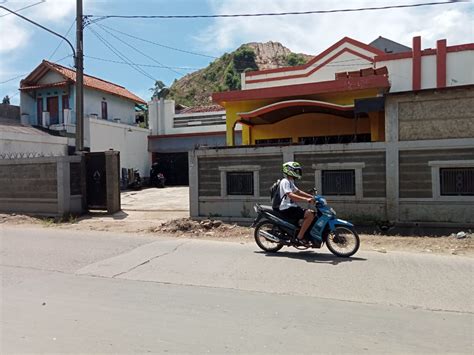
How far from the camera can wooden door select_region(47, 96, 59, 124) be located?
89.9 feet

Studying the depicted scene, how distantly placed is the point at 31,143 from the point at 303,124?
13935 millimetres

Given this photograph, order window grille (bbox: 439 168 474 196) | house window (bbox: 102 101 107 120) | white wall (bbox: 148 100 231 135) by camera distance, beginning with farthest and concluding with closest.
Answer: white wall (bbox: 148 100 231 135), house window (bbox: 102 101 107 120), window grille (bbox: 439 168 474 196)

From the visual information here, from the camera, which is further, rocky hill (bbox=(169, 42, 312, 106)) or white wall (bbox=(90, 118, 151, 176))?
rocky hill (bbox=(169, 42, 312, 106))

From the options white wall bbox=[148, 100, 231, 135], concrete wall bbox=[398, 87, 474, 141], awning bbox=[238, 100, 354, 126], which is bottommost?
concrete wall bbox=[398, 87, 474, 141]

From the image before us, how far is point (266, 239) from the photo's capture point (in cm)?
829

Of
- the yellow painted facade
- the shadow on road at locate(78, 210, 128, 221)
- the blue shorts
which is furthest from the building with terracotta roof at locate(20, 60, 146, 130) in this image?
the blue shorts

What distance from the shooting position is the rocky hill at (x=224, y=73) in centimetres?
6538

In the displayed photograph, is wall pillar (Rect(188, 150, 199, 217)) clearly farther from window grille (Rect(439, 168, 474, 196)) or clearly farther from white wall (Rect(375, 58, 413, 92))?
white wall (Rect(375, 58, 413, 92))

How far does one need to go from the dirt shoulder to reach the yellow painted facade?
5.11 metres

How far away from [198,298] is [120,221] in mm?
8701

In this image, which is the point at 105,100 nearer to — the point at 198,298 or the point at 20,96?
the point at 20,96

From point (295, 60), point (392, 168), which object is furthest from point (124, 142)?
point (295, 60)

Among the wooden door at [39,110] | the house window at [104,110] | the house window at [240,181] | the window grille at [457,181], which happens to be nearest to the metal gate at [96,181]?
the house window at [240,181]

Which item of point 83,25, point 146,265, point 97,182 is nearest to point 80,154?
point 97,182
